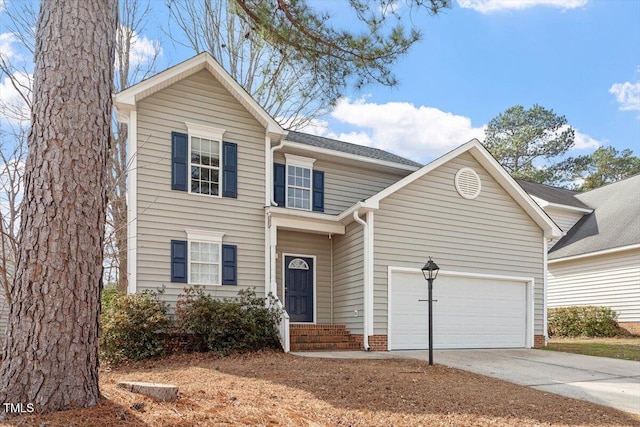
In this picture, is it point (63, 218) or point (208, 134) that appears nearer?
point (63, 218)

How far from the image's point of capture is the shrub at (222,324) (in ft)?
32.3

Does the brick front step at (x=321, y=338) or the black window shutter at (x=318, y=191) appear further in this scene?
the black window shutter at (x=318, y=191)

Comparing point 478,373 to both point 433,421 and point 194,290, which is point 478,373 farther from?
point 194,290

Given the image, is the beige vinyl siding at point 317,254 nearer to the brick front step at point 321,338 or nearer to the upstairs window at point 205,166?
the brick front step at point 321,338

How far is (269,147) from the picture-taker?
482 inches

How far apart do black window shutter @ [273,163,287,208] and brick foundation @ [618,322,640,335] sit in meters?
11.7

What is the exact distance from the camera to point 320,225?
1241 cm

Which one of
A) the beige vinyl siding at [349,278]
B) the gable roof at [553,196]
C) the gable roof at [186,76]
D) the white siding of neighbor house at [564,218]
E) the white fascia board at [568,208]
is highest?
the gable roof at [186,76]

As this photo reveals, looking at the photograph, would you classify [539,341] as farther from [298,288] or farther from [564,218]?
[564,218]

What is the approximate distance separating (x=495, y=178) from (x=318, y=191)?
4640 mm

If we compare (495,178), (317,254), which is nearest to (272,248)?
(317,254)

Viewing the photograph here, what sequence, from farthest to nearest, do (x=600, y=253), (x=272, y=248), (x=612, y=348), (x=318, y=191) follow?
1. (x=600, y=253)
2. (x=318, y=191)
3. (x=612, y=348)
4. (x=272, y=248)

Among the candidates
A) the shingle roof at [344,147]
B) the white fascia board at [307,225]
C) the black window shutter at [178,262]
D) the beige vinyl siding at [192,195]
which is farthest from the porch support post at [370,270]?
the black window shutter at [178,262]

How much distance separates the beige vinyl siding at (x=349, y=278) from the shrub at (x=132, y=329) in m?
4.30
